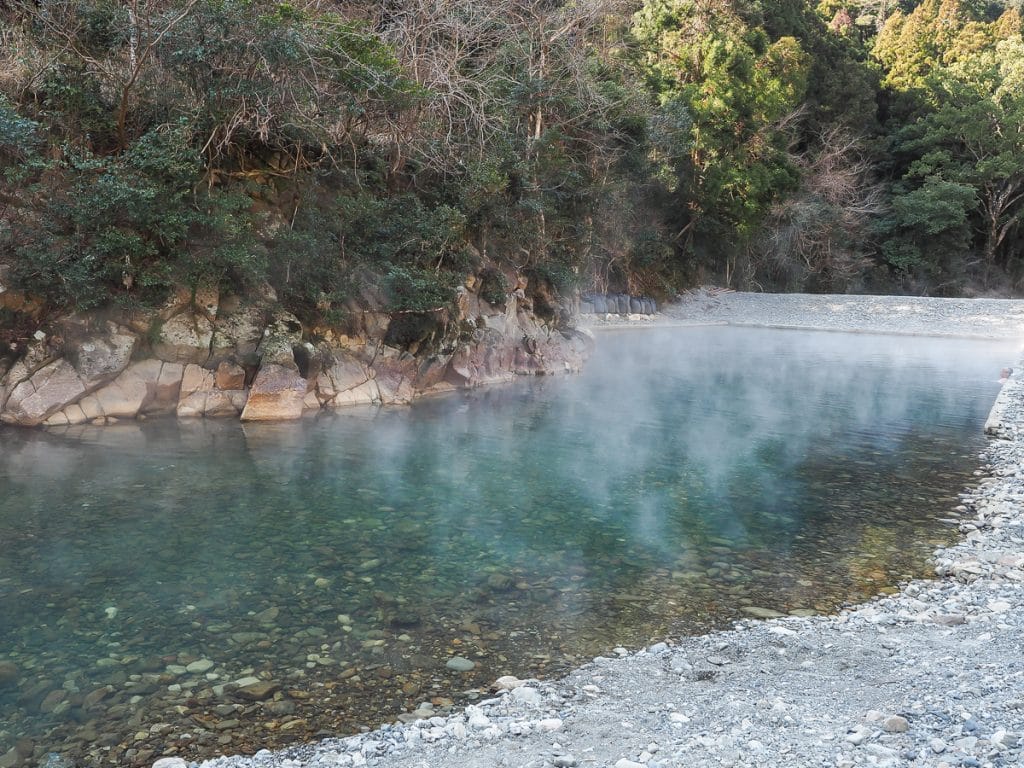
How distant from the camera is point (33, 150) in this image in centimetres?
1145

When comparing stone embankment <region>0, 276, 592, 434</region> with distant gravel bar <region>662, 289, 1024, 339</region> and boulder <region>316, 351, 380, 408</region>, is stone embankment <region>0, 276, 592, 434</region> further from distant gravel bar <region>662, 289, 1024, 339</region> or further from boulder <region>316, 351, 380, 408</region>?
distant gravel bar <region>662, 289, 1024, 339</region>

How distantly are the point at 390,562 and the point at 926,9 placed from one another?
53.6m

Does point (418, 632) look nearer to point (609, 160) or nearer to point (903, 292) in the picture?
point (609, 160)

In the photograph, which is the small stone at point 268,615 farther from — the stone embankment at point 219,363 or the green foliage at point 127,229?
the green foliage at point 127,229

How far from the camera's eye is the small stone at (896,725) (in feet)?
13.0

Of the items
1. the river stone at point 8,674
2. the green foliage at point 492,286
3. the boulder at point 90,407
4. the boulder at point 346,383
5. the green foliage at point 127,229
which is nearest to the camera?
the river stone at point 8,674

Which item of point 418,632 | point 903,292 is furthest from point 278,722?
point 903,292

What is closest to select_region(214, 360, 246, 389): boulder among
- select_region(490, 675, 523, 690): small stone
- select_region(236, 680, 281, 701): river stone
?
select_region(236, 680, 281, 701): river stone

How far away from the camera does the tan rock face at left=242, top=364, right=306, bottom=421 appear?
43.5ft

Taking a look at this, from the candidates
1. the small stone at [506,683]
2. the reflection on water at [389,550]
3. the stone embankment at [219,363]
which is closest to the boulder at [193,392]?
the stone embankment at [219,363]

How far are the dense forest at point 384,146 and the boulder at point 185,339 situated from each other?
0.64 m

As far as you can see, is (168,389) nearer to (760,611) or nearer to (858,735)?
(760,611)

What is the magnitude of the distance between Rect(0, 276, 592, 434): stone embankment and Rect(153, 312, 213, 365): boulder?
0.02 m

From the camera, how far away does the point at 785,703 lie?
4.47 meters
